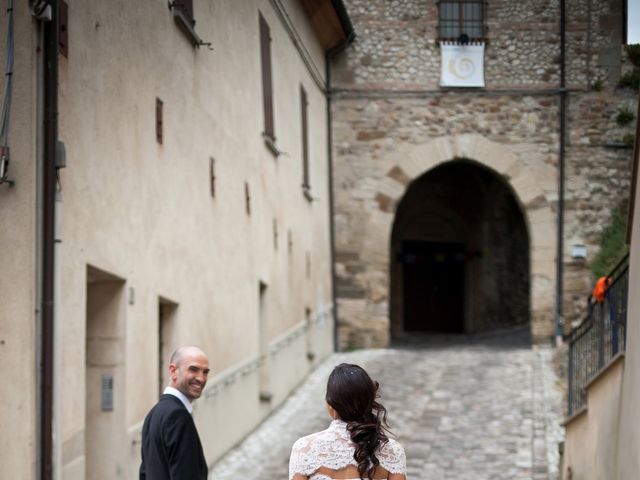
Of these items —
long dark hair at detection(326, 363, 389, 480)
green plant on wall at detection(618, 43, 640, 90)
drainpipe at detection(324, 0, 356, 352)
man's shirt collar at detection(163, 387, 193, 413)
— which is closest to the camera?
long dark hair at detection(326, 363, 389, 480)

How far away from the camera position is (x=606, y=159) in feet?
61.4

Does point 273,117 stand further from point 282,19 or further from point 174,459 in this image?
Answer: point 174,459

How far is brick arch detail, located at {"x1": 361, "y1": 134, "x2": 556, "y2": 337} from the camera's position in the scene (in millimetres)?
18656

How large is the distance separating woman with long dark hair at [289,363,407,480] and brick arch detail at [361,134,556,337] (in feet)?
49.3

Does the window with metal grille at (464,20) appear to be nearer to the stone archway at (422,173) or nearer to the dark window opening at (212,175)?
the stone archway at (422,173)


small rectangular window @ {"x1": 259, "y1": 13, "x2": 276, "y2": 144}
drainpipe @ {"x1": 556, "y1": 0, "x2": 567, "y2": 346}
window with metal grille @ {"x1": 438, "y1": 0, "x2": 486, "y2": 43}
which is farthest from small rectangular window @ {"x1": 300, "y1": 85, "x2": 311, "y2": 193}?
drainpipe @ {"x1": 556, "y1": 0, "x2": 567, "y2": 346}

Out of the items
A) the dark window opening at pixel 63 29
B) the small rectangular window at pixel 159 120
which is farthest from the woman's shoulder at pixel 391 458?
the small rectangular window at pixel 159 120

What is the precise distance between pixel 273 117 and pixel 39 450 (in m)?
8.30

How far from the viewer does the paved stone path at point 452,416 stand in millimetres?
10945

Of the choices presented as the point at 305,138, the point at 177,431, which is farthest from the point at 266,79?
the point at 177,431

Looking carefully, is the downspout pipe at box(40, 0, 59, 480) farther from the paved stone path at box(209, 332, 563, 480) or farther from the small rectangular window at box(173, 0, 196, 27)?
the paved stone path at box(209, 332, 563, 480)

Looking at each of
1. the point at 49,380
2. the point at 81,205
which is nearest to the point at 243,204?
the point at 81,205

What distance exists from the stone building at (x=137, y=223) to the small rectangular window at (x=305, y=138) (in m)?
0.90

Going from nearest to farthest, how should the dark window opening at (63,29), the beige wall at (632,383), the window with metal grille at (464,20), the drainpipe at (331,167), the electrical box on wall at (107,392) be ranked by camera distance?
the beige wall at (632,383)
the dark window opening at (63,29)
the electrical box on wall at (107,392)
the drainpipe at (331,167)
the window with metal grille at (464,20)
